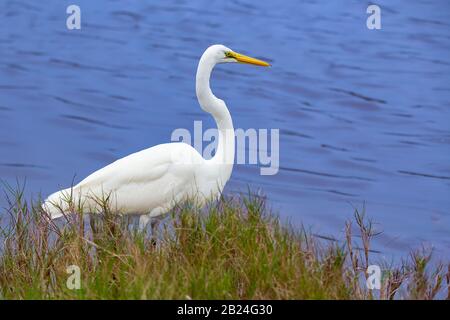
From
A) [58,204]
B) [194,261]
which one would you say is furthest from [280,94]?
[194,261]

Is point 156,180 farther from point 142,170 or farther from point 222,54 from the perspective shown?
point 222,54

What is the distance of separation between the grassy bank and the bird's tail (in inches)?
5.6

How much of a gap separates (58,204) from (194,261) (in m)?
1.65

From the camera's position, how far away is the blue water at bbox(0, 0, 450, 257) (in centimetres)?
1323

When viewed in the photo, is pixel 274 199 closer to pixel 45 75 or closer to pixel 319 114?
pixel 319 114

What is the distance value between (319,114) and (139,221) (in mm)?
9293

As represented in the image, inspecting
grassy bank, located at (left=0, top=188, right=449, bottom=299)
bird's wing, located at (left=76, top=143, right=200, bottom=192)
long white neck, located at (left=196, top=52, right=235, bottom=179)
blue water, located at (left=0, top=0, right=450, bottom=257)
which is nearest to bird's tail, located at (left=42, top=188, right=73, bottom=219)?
grassy bank, located at (left=0, top=188, right=449, bottom=299)

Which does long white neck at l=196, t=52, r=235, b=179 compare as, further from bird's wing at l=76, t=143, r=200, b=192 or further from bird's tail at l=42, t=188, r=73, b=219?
bird's tail at l=42, t=188, r=73, b=219

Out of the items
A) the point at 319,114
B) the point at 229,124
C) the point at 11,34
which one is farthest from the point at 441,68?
the point at 229,124

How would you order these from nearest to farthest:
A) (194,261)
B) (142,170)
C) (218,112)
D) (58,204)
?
(194,261), (58,204), (142,170), (218,112)

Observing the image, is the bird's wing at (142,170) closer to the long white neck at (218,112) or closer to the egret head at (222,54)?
the long white neck at (218,112)

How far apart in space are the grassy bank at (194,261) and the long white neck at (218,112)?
105 centimetres

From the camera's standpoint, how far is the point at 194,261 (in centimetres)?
625

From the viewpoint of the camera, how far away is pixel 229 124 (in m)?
8.33
